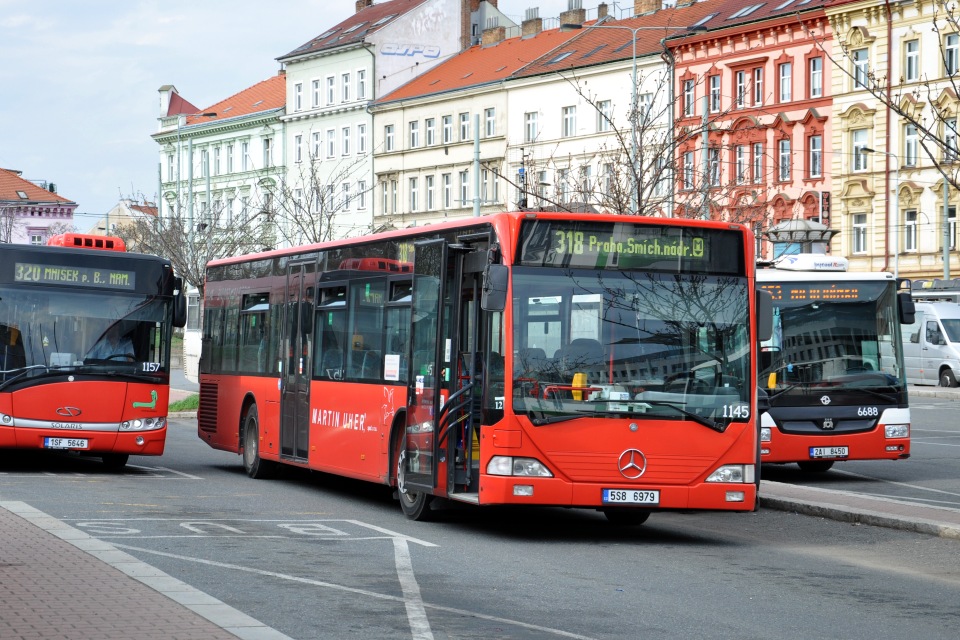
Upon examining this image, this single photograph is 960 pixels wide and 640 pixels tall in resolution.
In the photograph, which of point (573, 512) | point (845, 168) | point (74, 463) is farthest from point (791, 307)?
point (845, 168)

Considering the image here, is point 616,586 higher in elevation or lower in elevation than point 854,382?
lower

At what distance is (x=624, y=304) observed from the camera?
48.1ft

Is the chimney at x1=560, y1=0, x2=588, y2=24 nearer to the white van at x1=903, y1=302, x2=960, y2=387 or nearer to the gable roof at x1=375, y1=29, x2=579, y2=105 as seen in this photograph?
the gable roof at x1=375, y1=29, x2=579, y2=105

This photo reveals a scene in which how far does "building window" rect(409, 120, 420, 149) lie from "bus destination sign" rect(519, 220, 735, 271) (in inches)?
2803

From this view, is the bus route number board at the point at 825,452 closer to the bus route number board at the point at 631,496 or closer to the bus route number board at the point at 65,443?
the bus route number board at the point at 631,496

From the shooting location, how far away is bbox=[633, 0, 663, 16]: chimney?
7775 cm

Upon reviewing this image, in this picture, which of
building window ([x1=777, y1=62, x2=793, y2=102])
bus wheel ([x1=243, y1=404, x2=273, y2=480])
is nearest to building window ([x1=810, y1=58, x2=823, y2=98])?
building window ([x1=777, y1=62, x2=793, y2=102])

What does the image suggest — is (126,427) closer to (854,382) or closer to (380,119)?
(854,382)

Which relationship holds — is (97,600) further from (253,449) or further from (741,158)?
(741,158)

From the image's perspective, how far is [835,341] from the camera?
72.3 feet

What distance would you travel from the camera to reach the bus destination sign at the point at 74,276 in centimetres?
2112

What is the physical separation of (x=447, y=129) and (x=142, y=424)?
62749mm

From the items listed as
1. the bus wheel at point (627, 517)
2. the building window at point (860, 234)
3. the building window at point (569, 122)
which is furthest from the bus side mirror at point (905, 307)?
the building window at point (569, 122)

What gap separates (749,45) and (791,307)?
4806 cm
